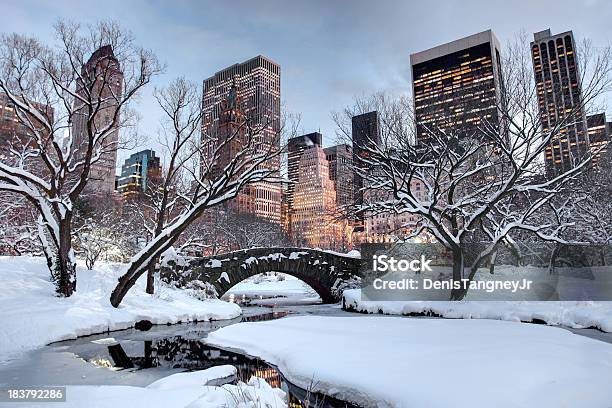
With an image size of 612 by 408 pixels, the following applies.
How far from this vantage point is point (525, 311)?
1367 cm

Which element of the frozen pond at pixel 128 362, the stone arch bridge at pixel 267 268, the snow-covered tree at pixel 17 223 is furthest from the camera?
the snow-covered tree at pixel 17 223

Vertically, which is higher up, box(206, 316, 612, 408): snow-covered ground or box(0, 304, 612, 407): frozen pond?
box(206, 316, 612, 408): snow-covered ground

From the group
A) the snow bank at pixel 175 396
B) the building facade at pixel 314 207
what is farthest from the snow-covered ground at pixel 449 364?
the building facade at pixel 314 207

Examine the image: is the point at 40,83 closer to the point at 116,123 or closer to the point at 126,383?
the point at 116,123

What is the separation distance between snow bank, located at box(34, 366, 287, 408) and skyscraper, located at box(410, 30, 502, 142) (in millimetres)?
13428

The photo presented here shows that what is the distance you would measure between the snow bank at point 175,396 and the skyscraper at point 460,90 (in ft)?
44.1

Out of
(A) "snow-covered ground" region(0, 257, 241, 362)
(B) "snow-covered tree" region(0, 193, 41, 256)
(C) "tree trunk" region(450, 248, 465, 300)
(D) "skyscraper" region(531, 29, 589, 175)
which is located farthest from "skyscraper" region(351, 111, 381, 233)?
(B) "snow-covered tree" region(0, 193, 41, 256)

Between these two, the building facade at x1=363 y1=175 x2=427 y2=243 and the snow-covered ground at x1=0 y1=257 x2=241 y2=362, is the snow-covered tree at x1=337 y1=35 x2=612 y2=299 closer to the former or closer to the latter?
the building facade at x1=363 y1=175 x2=427 y2=243

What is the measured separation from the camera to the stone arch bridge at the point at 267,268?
71.3 feet

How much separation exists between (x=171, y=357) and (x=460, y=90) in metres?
15.7

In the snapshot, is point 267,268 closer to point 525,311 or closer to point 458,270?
point 458,270

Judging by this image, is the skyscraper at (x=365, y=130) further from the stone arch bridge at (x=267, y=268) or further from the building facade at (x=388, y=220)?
the stone arch bridge at (x=267, y=268)

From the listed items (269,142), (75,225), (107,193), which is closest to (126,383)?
(269,142)

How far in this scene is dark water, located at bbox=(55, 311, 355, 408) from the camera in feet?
24.0
